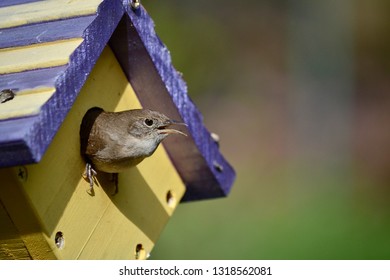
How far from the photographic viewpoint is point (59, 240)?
2609 mm

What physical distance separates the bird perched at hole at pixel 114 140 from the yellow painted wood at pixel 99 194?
3 centimetres

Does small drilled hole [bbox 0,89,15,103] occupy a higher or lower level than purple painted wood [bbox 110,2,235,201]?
lower

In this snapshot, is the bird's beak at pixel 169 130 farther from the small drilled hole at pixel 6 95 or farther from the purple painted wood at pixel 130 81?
the small drilled hole at pixel 6 95

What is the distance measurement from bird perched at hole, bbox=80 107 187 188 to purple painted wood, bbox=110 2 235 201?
0.66ft

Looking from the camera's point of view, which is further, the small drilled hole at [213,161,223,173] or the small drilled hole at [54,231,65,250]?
the small drilled hole at [213,161,223,173]

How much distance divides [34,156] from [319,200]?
195 inches

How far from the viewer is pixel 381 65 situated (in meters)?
7.80

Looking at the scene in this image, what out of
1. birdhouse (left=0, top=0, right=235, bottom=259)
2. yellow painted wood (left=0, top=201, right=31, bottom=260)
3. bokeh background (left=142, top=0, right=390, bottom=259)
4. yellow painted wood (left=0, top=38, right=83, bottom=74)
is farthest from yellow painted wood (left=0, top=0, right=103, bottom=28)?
bokeh background (left=142, top=0, right=390, bottom=259)

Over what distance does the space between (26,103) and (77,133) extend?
2.08 ft

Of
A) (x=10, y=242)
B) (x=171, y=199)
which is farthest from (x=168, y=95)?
(x=10, y=242)

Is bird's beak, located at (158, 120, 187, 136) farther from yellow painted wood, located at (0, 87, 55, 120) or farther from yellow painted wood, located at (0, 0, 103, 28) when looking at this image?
yellow painted wood, located at (0, 87, 55, 120)

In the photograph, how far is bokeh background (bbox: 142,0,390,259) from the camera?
6609 millimetres

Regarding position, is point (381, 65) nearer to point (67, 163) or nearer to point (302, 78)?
point (302, 78)

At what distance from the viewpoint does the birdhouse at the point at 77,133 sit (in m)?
2.23
